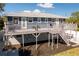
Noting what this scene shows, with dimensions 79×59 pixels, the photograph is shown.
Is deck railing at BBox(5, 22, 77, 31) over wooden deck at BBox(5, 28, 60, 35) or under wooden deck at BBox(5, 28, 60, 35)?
over

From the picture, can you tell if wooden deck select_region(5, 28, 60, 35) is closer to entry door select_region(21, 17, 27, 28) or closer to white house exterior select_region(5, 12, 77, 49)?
white house exterior select_region(5, 12, 77, 49)

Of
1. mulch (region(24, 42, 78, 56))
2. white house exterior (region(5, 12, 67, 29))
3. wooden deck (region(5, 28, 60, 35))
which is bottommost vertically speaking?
mulch (region(24, 42, 78, 56))

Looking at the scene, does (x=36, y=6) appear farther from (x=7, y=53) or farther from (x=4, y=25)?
(x=7, y=53)

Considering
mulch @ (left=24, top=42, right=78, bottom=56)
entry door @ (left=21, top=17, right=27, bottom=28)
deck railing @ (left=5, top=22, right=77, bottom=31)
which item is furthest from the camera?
entry door @ (left=21, top=17, right=27, bottom=28)

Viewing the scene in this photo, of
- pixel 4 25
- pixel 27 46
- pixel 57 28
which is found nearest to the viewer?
pixel 4 25

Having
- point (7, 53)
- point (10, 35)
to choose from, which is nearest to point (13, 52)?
point (7, 53)

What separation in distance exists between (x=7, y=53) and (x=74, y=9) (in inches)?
122

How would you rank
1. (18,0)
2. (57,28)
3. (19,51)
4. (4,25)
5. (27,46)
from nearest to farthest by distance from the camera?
1. (18,0)
2. (4,25)
3. (19,51)
4. (27,46)
5. (57,28)

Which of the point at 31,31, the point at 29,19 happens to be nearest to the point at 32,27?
the point at 31,31

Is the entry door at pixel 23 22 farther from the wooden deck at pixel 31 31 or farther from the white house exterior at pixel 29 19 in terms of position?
the wooden deck at pixel 31 31

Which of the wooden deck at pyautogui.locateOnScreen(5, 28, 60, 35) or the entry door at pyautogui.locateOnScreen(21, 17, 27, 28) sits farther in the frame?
the entry door at pyautogui.locateOnScreen(21, 17, 27, 28)

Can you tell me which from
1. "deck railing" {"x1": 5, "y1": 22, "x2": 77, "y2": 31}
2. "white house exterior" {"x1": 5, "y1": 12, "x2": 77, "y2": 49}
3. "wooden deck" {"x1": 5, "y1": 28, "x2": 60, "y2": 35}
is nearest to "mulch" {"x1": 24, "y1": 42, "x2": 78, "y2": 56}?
"white house exterior" {"x1": 5, "y1": 12, "x2": 77, "y2": 49}

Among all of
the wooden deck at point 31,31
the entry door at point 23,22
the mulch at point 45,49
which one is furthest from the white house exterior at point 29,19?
the mulch at point 45,49

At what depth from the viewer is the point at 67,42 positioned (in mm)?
9664
